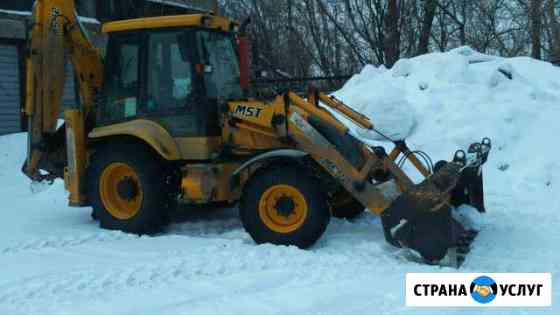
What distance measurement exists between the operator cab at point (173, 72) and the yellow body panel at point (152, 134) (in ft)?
0.27

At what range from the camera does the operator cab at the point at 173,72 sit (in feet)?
23.7

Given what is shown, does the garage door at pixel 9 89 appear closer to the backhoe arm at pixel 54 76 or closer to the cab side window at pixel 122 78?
the backhoe arm at pixel 54 76

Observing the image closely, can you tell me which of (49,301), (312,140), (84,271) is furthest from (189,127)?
(49,301)

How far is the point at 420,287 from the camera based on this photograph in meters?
5.20

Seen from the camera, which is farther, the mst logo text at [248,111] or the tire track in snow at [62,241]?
the mst logo text at [248,111]

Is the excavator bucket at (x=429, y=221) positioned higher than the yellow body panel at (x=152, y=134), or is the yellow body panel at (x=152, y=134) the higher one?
the yellow body panel at (x=152, y=134)

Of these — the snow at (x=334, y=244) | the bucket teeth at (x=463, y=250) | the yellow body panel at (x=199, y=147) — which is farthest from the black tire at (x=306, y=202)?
the bucket teeth at (x=463, y=250)

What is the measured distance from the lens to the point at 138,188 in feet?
25.0

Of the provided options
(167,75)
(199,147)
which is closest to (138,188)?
(199,147)

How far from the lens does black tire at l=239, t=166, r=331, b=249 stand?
6.57 meters

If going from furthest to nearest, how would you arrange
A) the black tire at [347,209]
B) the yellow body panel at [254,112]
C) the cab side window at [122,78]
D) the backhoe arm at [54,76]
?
the backhoe arm at [54,76], the black tire at [347,209], the cab side window at [122,78], the yellow body panel at [254,112]

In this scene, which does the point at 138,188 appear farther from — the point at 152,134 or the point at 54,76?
the point at 54,76

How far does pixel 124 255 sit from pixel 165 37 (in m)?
2.39

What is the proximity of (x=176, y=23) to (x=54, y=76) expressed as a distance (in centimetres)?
175
